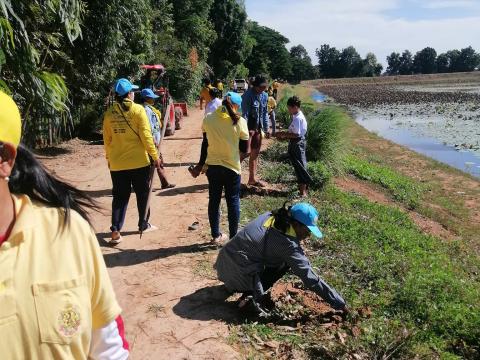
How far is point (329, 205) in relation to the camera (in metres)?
8.06

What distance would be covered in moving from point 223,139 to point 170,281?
1691mm

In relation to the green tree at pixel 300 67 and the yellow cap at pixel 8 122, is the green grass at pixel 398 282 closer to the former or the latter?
the yellow cap at pixel 8 122

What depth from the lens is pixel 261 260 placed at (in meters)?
4.21

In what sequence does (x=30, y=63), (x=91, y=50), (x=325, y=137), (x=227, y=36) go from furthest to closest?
(x=227, y=36), (x=325, y=137), (x=91, y=50), (x=30, y=63)

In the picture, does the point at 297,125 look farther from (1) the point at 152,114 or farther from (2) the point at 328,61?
(2) the point at 328,61

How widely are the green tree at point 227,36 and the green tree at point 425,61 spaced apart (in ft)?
296

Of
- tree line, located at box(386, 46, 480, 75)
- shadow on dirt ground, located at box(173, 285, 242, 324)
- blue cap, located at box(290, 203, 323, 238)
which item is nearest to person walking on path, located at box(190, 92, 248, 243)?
shadow on dirt ground, located at box(173, 285, 242, 324)

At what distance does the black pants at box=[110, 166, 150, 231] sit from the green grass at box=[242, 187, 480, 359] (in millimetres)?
2012

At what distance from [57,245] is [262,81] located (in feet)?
21.5

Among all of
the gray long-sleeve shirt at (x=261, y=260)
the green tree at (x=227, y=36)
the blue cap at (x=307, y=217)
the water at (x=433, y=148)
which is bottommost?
the water at (x=433, y=148)

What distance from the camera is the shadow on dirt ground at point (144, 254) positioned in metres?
5.25

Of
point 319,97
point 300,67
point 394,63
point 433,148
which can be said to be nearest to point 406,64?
point 394,63

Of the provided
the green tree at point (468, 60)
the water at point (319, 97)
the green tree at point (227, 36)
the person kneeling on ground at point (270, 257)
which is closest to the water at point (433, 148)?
the person kneeling on ground at point (270, 257)

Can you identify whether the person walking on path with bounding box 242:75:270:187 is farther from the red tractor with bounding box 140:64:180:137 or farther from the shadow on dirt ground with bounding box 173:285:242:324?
the red tractor with bounding box 140:64:180:137
